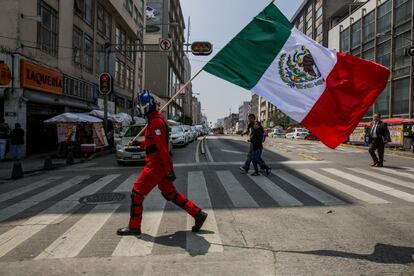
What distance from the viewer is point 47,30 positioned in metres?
21.9

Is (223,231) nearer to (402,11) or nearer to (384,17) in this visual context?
(402,11)

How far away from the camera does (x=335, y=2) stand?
71750 mm

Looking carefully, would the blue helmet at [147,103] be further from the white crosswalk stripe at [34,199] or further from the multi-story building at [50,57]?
the multi-story building at [50,57]

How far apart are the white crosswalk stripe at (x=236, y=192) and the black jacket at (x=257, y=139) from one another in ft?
3.74

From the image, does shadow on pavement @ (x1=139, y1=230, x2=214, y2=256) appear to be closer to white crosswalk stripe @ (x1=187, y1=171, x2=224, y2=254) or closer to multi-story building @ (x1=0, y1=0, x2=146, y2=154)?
white crosswalk stripe @ (x1=187, y1=171, x2=224, y2=254)

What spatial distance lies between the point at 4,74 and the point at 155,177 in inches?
596

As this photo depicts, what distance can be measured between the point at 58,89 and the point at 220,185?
16550 millimetres

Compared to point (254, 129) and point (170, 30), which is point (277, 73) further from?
point (170, 30)

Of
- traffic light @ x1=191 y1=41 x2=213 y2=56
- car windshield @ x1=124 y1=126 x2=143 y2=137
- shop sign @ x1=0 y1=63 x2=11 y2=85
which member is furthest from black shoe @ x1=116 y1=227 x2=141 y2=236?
traffic light @ x1=191 y1=41 x2=213 y2=56

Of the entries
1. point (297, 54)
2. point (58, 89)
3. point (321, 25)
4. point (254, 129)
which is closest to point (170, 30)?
point (321, 25)

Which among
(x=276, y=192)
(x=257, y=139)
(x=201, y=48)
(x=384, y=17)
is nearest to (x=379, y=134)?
(x=257, y=139)

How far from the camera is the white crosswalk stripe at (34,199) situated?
6.94 meters

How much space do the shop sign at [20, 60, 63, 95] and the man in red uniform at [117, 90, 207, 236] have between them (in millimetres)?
15240

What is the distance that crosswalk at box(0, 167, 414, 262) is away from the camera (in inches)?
196
